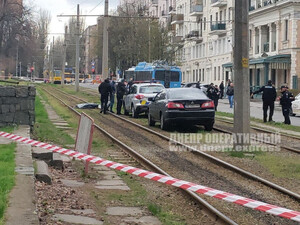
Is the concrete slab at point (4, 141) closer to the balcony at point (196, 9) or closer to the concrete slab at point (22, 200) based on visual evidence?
the concrete slab at point (22, 200)

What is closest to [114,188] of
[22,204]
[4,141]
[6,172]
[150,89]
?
[6,172]

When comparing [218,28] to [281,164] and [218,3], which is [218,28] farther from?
[281,164]

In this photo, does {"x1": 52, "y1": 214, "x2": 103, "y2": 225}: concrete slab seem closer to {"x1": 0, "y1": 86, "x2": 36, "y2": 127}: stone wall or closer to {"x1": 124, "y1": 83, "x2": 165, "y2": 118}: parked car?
{"x1": 0, "y1": 86, "x2": 36, "y2": 127}: stone wall

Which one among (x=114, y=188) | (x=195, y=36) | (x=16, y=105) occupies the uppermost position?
(x=195, y=36)

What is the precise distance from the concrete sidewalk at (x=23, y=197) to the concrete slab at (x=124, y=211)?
1.10 m

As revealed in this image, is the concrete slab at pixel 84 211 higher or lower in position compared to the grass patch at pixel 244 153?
lower

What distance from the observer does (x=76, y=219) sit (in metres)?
7.91

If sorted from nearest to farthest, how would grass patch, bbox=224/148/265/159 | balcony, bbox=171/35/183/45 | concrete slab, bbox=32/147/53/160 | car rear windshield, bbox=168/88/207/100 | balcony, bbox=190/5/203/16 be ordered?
concrete slab, bbox=32/147/53/160
grass patch, bbox=224/148/265/159
car rear windshield, bbox=168/88/207/100
balcony, bbox=171/35/183/45
balcony, bbox=190/5/203/16

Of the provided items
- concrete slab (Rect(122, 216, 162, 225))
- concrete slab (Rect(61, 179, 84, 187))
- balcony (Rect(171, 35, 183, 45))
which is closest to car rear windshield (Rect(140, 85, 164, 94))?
concrete slab (Rect(61, 179, 84, 187))

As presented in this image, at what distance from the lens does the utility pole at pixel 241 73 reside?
1448cm

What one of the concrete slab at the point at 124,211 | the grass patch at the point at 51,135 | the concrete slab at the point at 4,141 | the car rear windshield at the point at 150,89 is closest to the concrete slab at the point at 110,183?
the concrete slab at the point at 124,211

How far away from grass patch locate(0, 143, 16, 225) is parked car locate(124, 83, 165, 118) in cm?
1373

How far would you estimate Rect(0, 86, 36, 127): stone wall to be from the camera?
18.1 meters

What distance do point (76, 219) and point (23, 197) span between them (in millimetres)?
703
